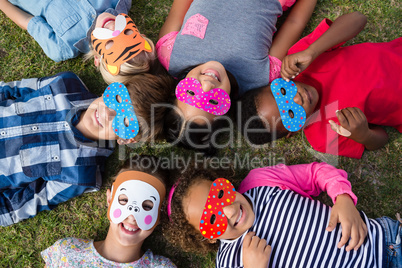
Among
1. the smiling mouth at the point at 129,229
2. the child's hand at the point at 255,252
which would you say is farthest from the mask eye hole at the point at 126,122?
the child's hand at the point at 255,252

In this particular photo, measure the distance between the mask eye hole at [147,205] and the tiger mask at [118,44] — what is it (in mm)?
823

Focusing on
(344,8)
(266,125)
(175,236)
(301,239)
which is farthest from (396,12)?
(175,236)

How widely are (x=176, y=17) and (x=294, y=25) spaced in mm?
844

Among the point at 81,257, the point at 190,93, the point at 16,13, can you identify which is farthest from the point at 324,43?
the point at 16,13

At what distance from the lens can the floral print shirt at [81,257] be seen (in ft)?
6.54

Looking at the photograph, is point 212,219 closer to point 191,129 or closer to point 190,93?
point 191,129

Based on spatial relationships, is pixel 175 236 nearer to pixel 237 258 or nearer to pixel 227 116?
pixel 237 258

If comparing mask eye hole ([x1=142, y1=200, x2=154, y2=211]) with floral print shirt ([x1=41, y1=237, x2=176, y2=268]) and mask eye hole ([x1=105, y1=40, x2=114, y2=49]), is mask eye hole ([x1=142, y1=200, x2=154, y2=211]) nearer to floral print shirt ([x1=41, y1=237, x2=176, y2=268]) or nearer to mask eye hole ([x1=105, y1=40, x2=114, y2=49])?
floral print shirt ([x1=41, y1=237, x2=176, y2=268])

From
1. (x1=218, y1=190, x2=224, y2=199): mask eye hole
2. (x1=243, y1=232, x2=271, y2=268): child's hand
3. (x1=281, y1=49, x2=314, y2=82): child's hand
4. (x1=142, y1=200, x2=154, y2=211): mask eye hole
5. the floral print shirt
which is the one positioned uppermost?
(x1=281, y1=49, x2=314, y2=82): child's hand

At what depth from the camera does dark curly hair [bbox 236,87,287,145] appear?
1921 mm

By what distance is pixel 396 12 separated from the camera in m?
2.23

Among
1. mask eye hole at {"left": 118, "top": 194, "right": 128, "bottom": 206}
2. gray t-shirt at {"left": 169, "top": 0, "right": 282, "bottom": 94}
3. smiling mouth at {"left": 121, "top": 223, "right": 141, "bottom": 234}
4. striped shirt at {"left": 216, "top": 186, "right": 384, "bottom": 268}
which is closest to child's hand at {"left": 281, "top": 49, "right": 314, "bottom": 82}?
gray t-shirt at {"left": 169, "top": 0, "right": 282, "bottom": 94}

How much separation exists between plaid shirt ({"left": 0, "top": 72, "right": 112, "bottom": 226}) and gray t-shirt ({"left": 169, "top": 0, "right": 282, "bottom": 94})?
0.84 metres

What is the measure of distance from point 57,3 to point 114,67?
0.71m
